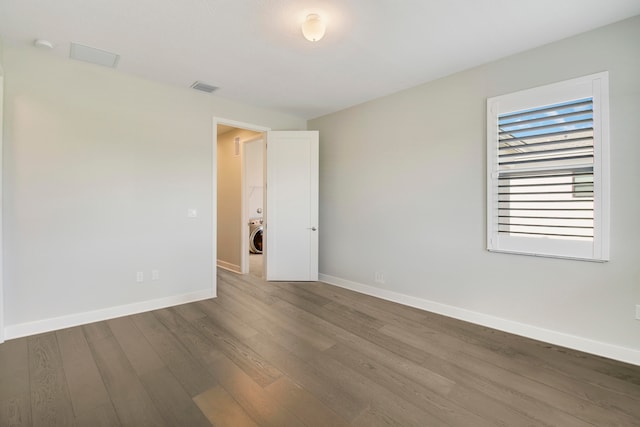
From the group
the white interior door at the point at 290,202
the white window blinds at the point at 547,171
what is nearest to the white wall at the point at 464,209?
the white window blinds at the point at 547,171

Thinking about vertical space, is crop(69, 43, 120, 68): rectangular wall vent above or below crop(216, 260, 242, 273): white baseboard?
above

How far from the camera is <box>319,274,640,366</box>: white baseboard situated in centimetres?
225

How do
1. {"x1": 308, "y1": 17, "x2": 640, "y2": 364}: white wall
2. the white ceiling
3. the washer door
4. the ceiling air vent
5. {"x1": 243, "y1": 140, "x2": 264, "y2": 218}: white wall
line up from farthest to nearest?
the washer door, {"x1": 243, "y1": 140, "x2": 264, "y2": 218}: white wall, the ceiling air vent, {"x1": 308, "y1": 17, "x2": 640, "y2": 364}: white wall, the white ceiling

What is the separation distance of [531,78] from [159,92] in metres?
3.87

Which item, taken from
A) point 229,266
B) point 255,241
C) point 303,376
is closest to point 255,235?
point 255,241

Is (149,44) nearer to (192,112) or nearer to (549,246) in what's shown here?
(192,112)

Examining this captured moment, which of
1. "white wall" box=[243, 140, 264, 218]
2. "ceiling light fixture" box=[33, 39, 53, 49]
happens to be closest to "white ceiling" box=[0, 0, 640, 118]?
"ceiling light fixture" box=[33, 39, 53, 49]

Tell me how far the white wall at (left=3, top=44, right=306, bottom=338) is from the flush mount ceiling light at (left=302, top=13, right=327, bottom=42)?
2070 mm

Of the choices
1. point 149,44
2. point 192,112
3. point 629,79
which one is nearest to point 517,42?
Result: point 629,79

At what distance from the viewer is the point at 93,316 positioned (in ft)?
9.59

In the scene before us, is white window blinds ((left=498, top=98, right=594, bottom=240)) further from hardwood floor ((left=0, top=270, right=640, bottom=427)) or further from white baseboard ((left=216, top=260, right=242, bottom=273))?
white baseboard ((left=216, top=260, right=242, bottom=273))

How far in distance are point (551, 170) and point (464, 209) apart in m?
0.80

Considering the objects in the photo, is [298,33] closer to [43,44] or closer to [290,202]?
[43,44]

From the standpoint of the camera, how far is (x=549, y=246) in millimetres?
2539
